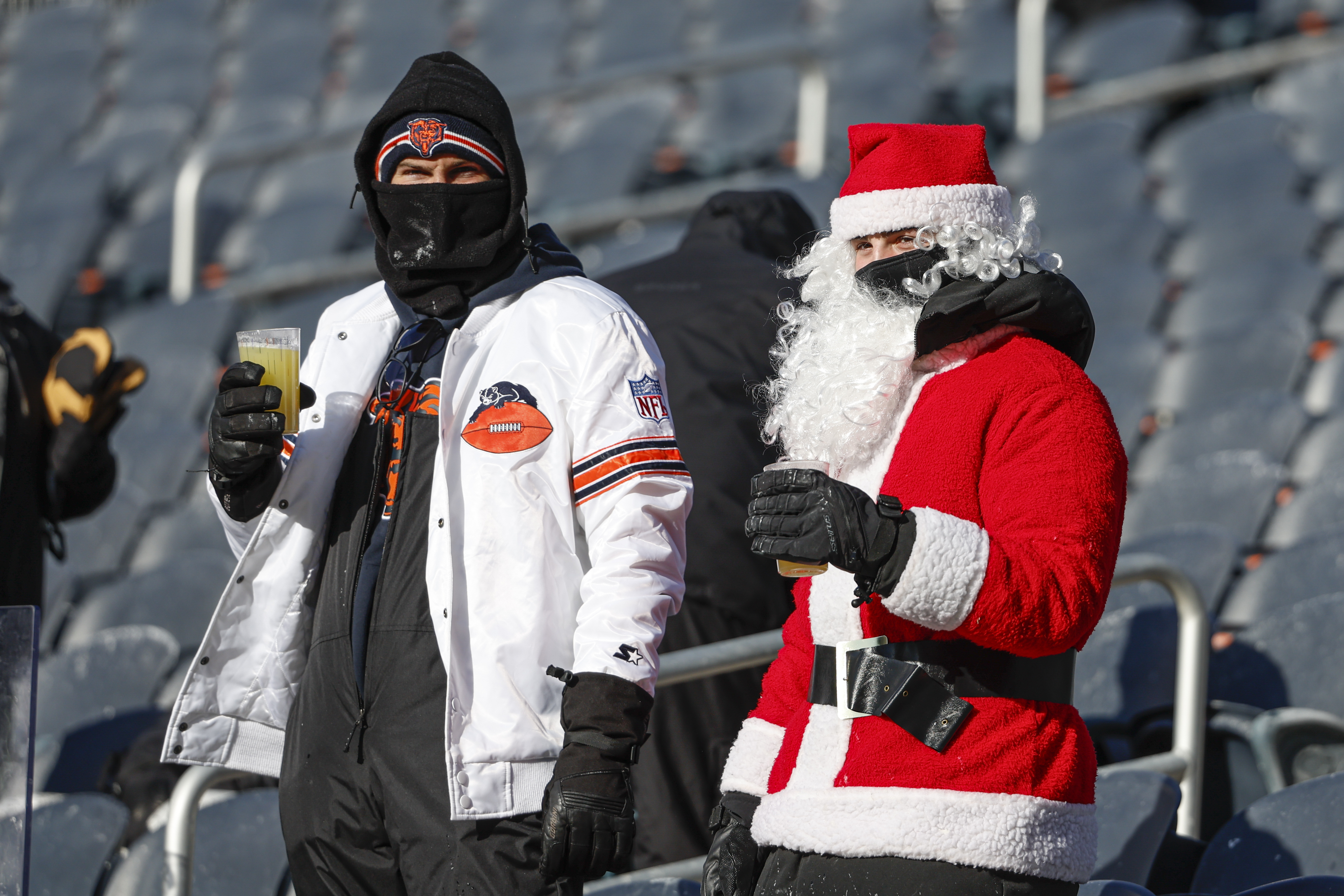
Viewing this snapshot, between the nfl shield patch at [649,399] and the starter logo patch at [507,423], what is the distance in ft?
0.38

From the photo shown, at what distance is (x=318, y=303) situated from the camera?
6.16 metres

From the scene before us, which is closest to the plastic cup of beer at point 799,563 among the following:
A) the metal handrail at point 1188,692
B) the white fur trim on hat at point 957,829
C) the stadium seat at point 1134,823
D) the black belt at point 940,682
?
the black belt at point 940,682

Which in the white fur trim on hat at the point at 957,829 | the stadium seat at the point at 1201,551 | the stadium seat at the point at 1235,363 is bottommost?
the white fur trim on hat at the point at 957,829

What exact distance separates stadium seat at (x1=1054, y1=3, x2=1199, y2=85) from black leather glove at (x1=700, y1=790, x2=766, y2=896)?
6.37 m

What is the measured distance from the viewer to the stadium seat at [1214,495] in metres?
4.01

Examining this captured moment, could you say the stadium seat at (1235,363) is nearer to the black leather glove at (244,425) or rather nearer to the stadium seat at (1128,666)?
the stadium seat at (1128,666)

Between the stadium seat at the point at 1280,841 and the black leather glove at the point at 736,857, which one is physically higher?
the black leather glove at the point at 736,857

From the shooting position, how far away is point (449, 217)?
6.38 feet

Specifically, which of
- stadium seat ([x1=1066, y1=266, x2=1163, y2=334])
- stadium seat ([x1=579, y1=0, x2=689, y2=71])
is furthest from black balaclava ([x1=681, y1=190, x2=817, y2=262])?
stadium seat ([x1=579, y1=0, x2=689, y2=71])

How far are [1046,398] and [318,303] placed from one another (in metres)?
5.04

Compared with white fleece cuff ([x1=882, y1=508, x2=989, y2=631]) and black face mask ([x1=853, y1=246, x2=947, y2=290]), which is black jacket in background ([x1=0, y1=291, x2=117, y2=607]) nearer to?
black face mask ([x1=853, y1=246, x2=947, y2=290])

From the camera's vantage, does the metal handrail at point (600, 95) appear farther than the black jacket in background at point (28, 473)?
Yes

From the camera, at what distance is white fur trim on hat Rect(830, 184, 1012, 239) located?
1.67m

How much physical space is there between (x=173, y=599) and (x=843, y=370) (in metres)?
3.27
